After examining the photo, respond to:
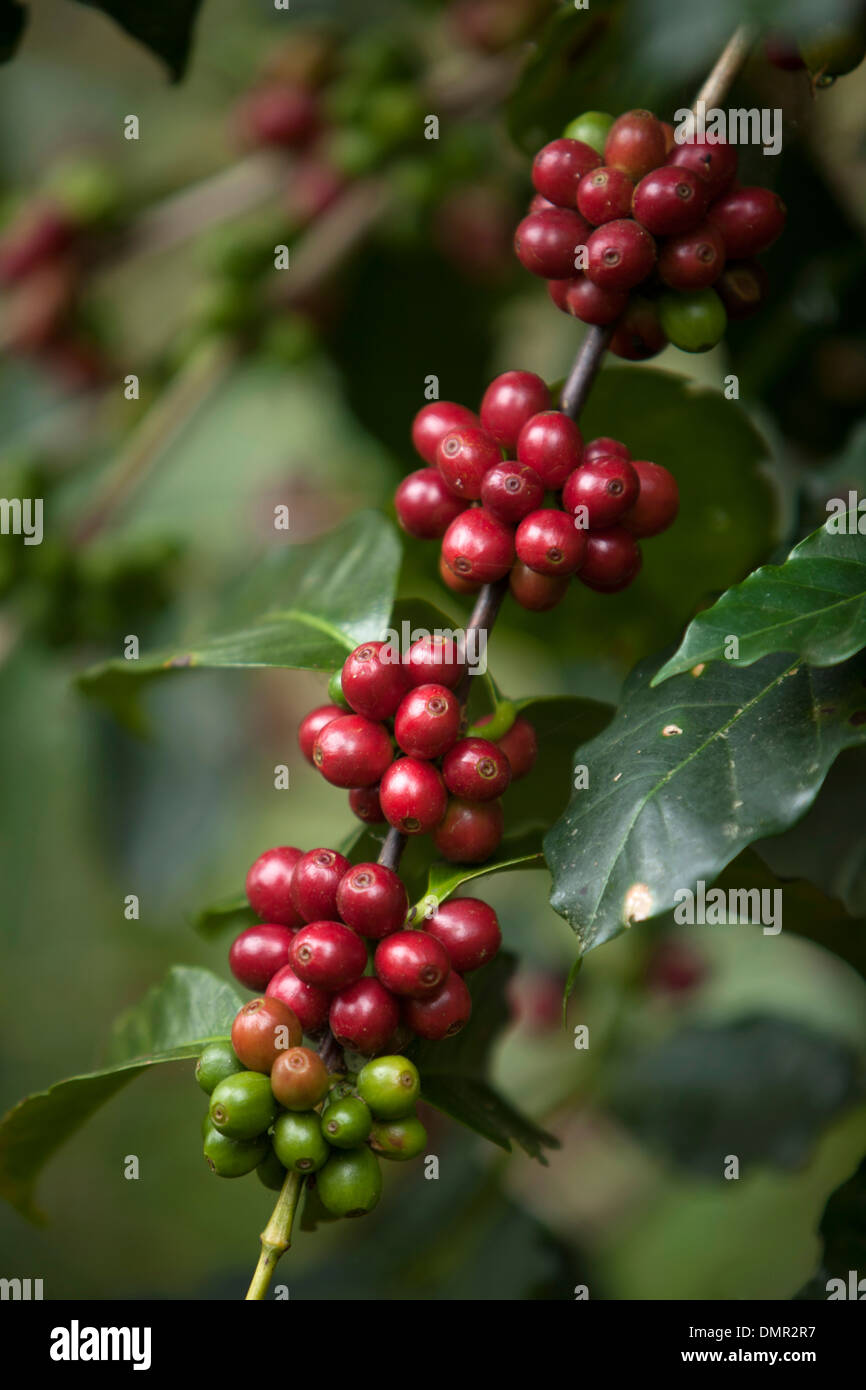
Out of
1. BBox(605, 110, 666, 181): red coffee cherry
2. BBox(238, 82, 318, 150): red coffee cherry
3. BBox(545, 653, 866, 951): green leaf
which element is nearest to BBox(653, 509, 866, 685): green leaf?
BBox(545, 653, 866, 951): green leaf

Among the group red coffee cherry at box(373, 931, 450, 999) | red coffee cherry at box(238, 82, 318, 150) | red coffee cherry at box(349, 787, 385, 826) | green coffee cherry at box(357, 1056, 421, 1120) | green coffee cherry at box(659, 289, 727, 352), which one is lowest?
green coffee cherry at box(357, 1056, 421, 1120)

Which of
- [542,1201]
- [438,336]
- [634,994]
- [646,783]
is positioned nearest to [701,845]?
[646,783]

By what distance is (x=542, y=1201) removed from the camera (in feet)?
6.91

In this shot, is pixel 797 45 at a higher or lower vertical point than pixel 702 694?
higher

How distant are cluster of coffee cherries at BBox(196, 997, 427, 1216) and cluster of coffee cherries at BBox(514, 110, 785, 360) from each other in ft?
1.59

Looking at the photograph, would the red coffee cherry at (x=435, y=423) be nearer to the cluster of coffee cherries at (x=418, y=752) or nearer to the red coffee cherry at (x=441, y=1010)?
the cluster of coffee cherries at (x=418, y=752)

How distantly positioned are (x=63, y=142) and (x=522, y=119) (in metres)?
1.75

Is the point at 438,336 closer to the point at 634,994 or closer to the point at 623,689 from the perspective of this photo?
the point at 634,994

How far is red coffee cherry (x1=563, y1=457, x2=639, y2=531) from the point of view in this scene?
693 millimetres

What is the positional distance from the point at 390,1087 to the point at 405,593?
22.9 inches

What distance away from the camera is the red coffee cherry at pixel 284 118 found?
1.77 metres

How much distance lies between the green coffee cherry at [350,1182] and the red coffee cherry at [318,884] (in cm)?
13

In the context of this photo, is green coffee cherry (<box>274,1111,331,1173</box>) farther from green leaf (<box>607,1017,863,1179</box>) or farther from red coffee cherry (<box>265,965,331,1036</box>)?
green leaf (<box>607,1017,863,1179</box>)

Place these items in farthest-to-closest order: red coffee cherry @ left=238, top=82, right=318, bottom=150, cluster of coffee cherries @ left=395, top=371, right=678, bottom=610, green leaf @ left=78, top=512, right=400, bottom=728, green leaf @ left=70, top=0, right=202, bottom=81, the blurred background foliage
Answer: red coffee cherry @ left=238, top=82, right=318, bottom=150 < the blurred background foliage < green leaf @ left=70, top=0, right=202, bottom=81 < green leaf @ left=78, top=512, right=400, bottom=728 < cluster of coffee cherries @ left=395, top=371, right=678, bottom=610
